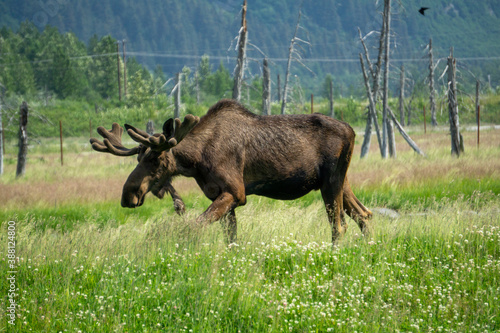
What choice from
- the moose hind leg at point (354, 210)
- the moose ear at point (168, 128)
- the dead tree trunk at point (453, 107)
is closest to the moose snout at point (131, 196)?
the moose ear at point (168, 128)

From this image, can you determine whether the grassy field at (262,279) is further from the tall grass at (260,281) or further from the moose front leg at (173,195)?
the moose front leg at (173,195)

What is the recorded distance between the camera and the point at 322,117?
700cm

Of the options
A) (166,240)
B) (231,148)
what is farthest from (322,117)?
(166,240)

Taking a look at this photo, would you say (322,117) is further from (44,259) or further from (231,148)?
(44,259)

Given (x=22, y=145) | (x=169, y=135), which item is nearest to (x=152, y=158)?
(x=169, y=135)

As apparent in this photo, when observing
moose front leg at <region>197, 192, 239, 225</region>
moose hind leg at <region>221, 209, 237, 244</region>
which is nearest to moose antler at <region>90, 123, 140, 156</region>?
moose front leg at <region>197, 192, 239, 225</region>

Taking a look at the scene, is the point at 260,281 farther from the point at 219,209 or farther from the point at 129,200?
the point at 129,200

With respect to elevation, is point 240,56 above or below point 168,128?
above

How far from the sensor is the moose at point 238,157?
6.26 metres

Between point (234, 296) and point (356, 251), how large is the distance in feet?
5.96

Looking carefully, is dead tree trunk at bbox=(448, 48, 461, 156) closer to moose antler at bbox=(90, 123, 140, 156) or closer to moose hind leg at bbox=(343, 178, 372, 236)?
moose hind leg at bbox=(343, 178, 372, 236)

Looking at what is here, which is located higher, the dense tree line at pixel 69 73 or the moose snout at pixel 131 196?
the dense tree line at pixel 69 73

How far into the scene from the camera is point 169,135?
6.31 meters

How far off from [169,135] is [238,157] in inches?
33.1
